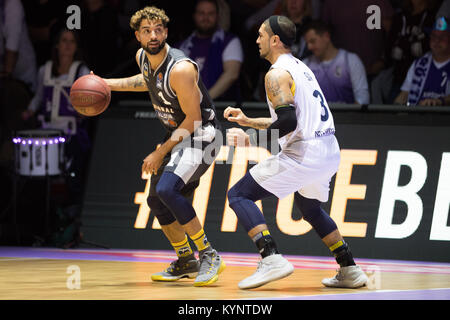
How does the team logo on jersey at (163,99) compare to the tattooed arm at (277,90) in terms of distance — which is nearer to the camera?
the tattooed arm at (277,90)

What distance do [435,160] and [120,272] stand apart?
3.69 meters

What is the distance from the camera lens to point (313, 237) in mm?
10211

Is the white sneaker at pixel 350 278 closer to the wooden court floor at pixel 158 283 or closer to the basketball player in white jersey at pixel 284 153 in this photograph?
the wooden court floor at pixel 158 283

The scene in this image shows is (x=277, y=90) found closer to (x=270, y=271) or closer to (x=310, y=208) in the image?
(x=310, y=208)

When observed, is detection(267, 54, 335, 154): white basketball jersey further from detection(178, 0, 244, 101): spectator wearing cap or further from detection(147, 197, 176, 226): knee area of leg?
detection(178, 0, 244, 101): spectator wearing cap

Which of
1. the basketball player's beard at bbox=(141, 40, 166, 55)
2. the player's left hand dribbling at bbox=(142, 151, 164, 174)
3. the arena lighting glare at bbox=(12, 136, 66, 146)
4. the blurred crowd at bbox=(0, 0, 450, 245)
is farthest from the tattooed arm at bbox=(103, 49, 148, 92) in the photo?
the arena lighting glare at bbox=(12, 136, 66, 146)

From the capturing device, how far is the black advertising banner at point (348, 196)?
9.95 meters

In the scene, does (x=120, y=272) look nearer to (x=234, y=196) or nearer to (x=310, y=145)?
(x=234, y=196)

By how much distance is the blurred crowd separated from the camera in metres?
10.8

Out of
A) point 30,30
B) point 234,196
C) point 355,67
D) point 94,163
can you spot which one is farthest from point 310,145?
point 30,30

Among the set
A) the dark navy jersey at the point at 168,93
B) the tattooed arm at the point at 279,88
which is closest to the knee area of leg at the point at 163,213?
the dark navy jersey at the point at 168,93

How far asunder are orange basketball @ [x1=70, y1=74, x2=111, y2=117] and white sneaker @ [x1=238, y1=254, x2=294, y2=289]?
81.2 inches

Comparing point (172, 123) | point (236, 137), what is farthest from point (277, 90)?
point (172, 123)

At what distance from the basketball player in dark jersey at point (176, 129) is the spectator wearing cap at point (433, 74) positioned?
3415 mm
